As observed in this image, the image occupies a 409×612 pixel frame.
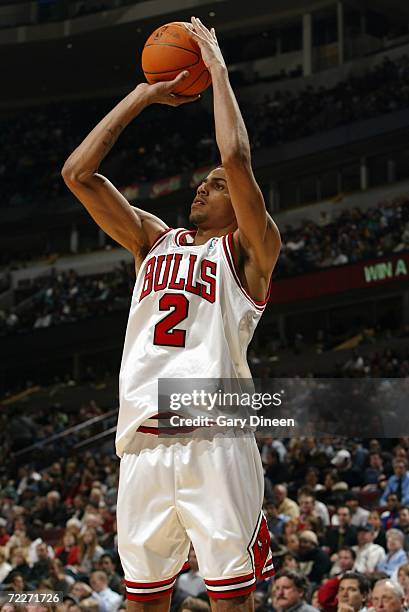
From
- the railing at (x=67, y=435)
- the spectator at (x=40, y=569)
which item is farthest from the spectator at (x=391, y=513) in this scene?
the railing at (x=67, y=435)

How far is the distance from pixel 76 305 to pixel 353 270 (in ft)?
25.5

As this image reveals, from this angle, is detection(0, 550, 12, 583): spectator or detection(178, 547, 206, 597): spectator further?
detection(0, 550, 12, 583): spectator

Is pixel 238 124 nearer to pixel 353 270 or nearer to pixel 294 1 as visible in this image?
pixel 353 270

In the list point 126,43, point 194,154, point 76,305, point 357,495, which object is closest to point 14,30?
point 126,43

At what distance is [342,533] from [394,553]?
956mm

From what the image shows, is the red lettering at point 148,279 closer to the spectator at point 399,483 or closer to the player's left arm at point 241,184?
the player's left arm at point 241,184

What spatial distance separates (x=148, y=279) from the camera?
11.6ft

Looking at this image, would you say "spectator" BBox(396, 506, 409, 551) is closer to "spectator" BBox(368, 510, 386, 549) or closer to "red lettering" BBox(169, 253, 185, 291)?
"spectator" BBox(368, 510, 386, 549)

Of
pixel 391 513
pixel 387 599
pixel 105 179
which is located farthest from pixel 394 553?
pixel 105 179

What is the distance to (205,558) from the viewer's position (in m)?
3.13

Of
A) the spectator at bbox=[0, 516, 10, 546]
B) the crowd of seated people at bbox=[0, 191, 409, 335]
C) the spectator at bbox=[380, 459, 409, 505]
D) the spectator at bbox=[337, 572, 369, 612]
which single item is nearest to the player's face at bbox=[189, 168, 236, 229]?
the spectator at bbox=[337, 572, 369, 612]

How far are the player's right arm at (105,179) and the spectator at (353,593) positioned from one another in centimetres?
334

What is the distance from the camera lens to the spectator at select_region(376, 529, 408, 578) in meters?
7.40

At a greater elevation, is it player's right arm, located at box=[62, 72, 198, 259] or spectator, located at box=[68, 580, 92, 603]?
player's right arm, located at box=[62, 72, 198, 259]
